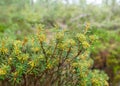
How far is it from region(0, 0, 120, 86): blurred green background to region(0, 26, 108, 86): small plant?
9.62 feet

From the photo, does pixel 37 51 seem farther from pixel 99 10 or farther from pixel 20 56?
pixel 99 10

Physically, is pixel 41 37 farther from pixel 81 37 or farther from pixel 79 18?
pixel 79 18

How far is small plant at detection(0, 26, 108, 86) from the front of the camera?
9.80 ft

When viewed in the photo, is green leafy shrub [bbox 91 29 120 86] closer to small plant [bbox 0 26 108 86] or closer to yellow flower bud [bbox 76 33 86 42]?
small plant [bbox 0 26 108 86]

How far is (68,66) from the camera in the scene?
3164mm

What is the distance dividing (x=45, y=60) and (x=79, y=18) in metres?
4.87

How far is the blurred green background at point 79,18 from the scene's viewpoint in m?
6.52

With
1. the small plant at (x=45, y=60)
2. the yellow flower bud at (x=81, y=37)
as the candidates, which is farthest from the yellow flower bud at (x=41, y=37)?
the yellow flower bud at (x=81, y=37)

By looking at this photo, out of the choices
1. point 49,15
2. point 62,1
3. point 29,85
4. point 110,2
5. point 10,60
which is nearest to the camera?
point 10,60

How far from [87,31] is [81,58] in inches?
11.1

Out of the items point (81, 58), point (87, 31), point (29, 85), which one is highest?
point (87, 31)

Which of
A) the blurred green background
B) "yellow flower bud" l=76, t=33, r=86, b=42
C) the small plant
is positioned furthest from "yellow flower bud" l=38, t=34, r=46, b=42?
the blurred green background

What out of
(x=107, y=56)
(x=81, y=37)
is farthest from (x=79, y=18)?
(x=81, y=37)

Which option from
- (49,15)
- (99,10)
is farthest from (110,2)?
(49,15)
